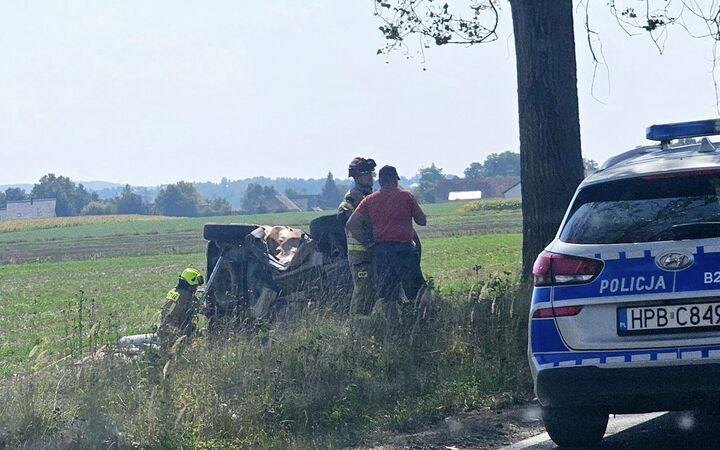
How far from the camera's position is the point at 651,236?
6.18 meters

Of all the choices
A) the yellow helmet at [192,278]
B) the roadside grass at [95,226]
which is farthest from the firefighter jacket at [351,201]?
the roadside grass at [95,226]

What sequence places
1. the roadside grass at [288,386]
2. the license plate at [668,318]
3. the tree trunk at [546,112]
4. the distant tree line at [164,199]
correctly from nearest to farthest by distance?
the license plate at [668,318], the roadside grass at [288,386], the tree trunk at [546,112], the distant tree line at [164,199]

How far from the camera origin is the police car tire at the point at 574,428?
269 inches

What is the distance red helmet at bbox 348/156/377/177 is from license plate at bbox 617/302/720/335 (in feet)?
21.5

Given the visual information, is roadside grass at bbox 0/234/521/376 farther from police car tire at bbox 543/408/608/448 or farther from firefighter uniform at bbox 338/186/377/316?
police car tire at bbox 543/408/608/448

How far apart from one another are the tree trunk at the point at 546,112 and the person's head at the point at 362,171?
1735 mm

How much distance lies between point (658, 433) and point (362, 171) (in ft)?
19.4

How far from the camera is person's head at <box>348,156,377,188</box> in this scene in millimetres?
12484

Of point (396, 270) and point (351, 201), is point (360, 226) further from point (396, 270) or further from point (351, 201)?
point (351, 201)

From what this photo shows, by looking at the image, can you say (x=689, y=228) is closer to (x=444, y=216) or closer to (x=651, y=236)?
(x=651, y=236)

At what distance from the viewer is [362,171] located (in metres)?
12.5

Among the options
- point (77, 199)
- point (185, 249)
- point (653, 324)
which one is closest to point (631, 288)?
point (653, 324)

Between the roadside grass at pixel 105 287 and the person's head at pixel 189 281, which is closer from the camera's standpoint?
the person's head at pixel 189 281

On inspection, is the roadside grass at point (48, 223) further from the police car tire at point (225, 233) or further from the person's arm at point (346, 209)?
the person's arm at point (346, 209)
